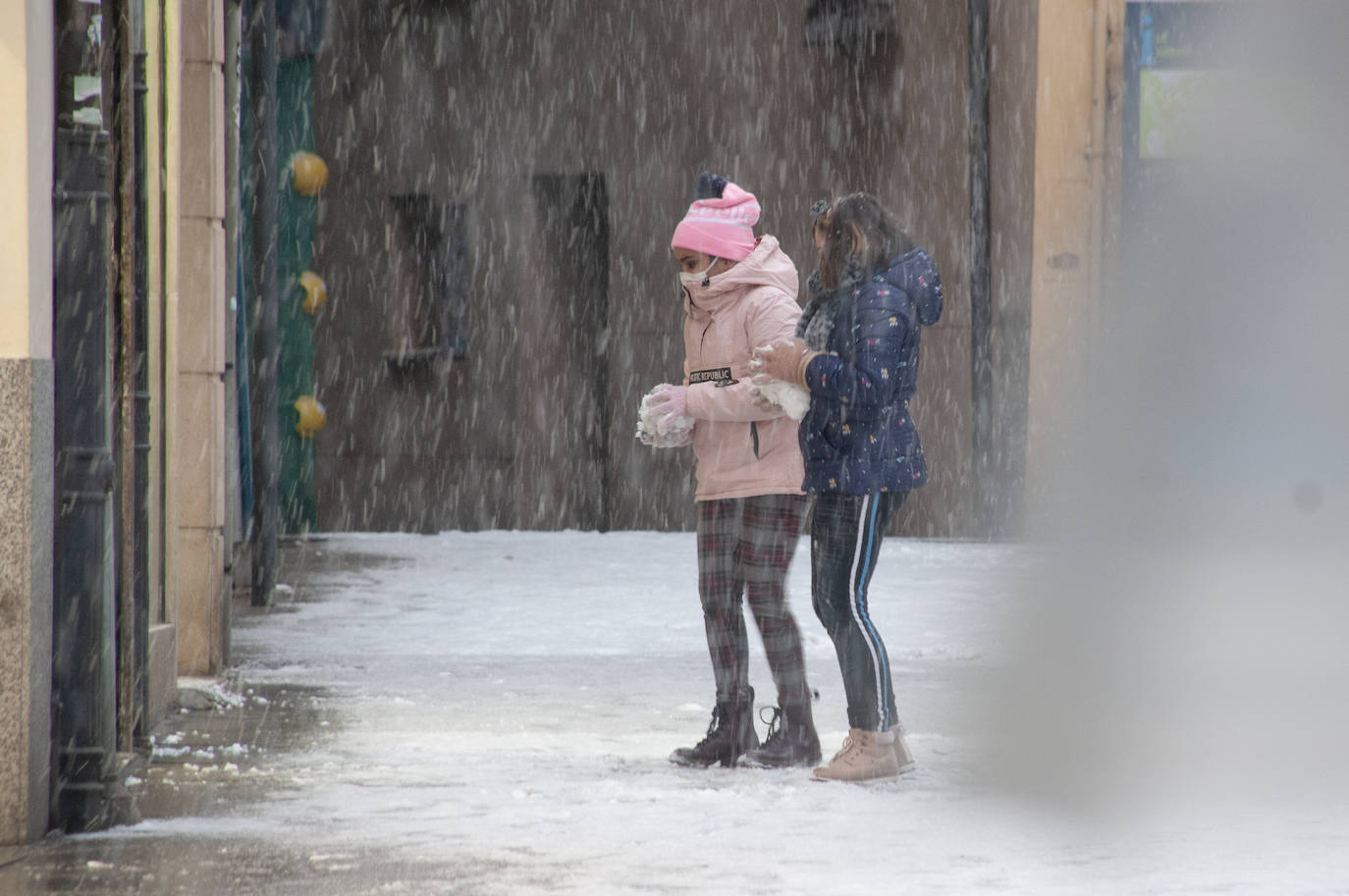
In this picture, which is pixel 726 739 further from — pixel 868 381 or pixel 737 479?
pixel 868 381

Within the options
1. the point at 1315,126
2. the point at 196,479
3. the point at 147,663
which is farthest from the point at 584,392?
the point at 1315,126

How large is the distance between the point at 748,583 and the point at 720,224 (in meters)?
1.12

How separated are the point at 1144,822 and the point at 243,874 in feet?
7.64

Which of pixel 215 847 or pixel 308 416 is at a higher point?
pixel 308 416

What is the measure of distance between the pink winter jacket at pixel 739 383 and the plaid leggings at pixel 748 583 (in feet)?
0.24

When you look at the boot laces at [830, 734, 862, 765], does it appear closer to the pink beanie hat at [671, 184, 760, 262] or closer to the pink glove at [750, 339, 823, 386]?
the pink glove at [750, 339, 823, 386]

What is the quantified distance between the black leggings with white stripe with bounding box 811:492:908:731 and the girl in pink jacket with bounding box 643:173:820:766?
0.70 feet

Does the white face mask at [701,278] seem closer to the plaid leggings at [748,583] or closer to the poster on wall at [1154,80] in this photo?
the plaid leggings at [748,583]

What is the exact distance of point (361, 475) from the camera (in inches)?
610

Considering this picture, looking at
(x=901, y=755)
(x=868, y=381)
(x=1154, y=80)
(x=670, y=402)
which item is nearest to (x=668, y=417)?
(x=670, y=402)

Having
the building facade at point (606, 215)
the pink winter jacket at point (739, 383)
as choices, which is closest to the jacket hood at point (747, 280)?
the pink winter jacket at point (739, 383)

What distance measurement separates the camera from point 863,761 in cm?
599

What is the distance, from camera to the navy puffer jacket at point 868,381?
587 cm

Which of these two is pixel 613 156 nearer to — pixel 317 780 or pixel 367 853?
pixel 317 780
